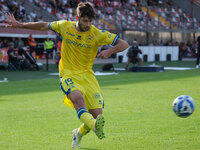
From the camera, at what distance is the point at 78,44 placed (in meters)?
6.55

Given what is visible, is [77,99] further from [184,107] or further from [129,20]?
[129,20]

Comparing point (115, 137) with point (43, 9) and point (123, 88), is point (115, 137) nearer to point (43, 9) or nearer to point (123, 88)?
point (123, 88)

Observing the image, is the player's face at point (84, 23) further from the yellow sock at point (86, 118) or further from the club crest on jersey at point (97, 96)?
the yellow sock at point (86, 118)

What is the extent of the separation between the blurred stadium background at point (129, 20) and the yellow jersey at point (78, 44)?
22.2 m

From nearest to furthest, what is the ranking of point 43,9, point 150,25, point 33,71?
point 33,71
point 43,9
point 150,25

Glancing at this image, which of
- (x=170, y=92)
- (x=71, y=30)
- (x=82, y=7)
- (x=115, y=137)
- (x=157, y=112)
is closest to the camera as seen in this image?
(x=82, y=7)

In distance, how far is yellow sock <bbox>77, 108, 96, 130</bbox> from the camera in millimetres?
5886

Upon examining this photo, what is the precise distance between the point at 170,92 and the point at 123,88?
87.0 inches

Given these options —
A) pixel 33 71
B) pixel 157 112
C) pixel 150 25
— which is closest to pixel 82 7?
pixel 157 112

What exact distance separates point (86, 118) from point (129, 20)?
37.8m

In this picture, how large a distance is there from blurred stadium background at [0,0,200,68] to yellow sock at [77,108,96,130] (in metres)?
22.9

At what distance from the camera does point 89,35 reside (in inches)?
259

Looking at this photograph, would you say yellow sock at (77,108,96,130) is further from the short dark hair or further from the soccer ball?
the soccer ball

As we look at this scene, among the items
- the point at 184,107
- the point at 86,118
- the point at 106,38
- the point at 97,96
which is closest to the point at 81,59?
the point at 106,38
